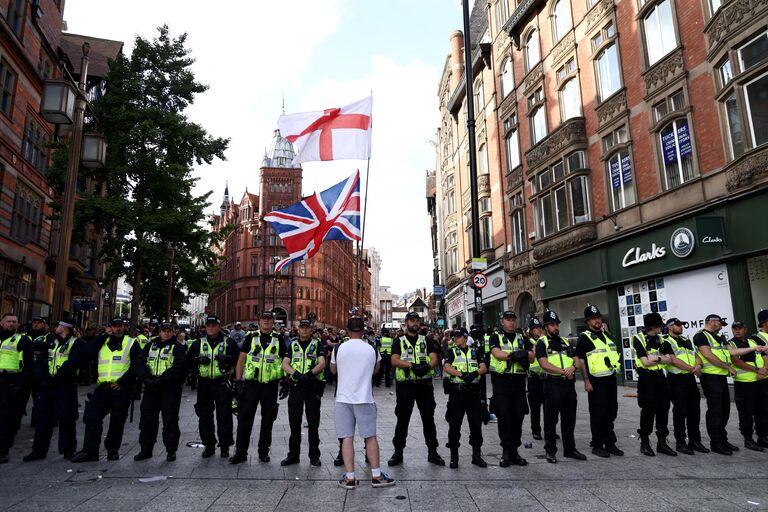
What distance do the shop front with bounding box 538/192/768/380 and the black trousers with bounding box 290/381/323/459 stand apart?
11215 millimetres

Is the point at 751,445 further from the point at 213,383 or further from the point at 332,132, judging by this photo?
the point at 332,132

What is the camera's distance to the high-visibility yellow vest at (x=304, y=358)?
7555 mm

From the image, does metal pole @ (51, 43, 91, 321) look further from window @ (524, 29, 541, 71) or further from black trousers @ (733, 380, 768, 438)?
window @ (524, 29, 541, 71)

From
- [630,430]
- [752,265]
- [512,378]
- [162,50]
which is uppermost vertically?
[162,50]

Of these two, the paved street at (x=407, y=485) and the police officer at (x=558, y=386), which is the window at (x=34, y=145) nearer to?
the paved street at (x=407, y=485)

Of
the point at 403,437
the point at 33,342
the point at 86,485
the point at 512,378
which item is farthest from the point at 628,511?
the point at 33,342

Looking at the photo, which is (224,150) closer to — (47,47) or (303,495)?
(47,47)

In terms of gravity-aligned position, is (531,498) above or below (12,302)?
below

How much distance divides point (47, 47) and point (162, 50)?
17.1 ft

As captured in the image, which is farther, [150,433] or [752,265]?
[752,265]

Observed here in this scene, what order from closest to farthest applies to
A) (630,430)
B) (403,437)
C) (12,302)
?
(403,437) < (630,430) < (12,302)

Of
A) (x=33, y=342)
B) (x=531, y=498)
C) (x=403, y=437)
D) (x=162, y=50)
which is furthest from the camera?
(x=162, y=50)

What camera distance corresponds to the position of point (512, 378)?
7.34 metres

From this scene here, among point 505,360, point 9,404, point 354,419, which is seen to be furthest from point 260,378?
point 9,404
